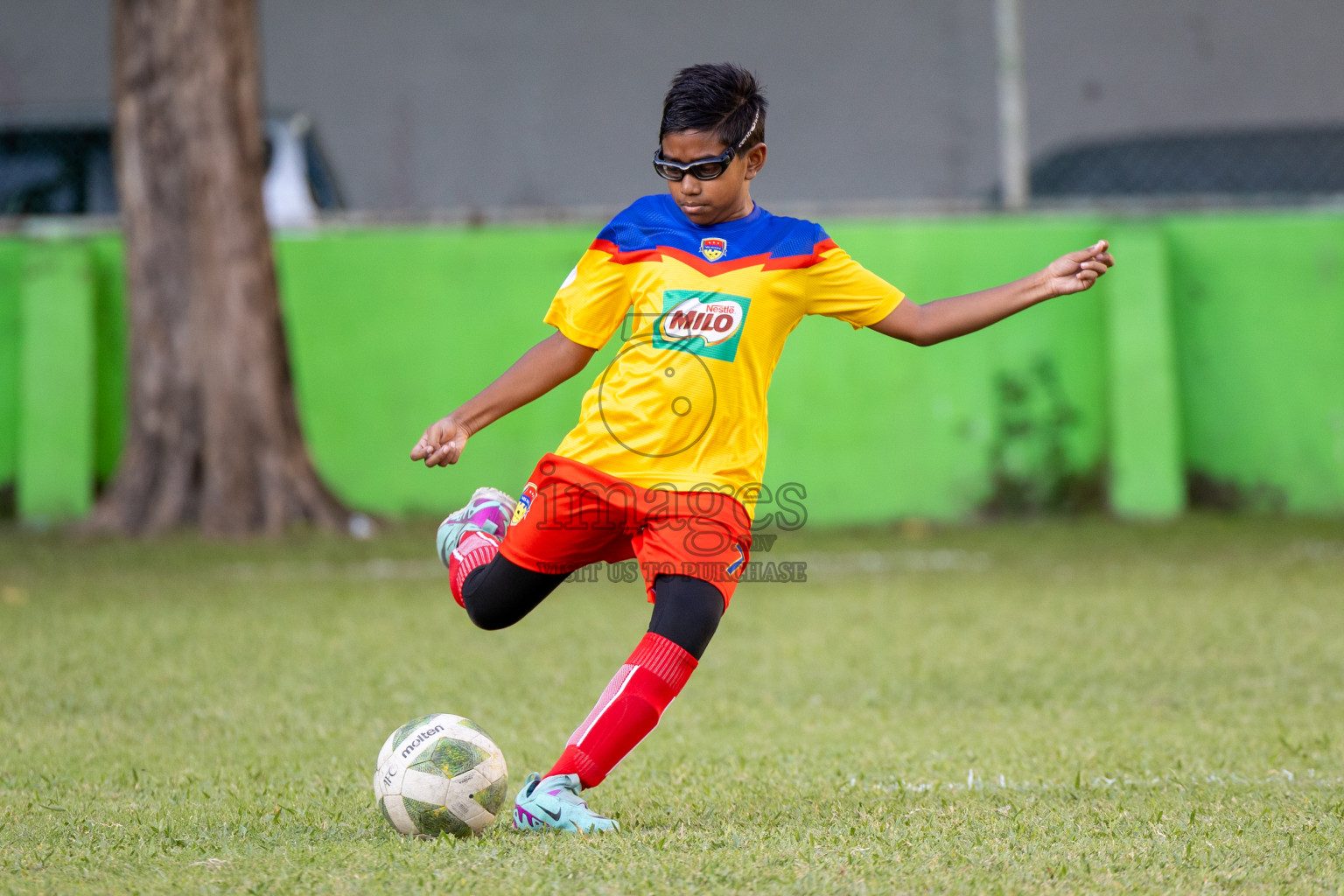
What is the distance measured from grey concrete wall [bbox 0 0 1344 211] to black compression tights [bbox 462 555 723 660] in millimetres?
7882

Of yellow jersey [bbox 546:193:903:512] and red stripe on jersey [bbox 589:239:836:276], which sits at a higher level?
red stripe on jersey [bbox 589:239:836:276]

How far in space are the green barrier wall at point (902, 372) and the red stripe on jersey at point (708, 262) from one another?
632cm

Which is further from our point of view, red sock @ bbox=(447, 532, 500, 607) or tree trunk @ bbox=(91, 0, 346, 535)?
tree trunk @ bbox=(91, 0, 346, 535)

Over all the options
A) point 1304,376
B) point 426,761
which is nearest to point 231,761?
point 426,761

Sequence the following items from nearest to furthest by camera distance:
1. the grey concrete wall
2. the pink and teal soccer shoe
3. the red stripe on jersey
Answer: the red stripe on jersey, the pink and teal soccer shoe, the grey concrete wall

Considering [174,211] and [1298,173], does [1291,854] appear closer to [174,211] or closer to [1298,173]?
[174,211]

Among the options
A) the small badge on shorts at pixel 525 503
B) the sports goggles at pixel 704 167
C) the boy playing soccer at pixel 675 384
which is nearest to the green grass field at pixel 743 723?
the boy playing soccer at pixel 675 384

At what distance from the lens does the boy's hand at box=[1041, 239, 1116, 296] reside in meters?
3.22

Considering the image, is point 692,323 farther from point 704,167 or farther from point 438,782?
point 438,782

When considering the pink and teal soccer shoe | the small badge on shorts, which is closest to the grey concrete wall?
the pink and teal soccer shoe

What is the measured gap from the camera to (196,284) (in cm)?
878

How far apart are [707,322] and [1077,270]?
842 mm

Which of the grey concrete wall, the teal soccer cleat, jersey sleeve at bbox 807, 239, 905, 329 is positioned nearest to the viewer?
the teal soccer cleat

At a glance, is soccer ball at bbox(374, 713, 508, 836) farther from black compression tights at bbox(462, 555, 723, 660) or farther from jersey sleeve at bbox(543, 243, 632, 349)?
jersey sleeve at bbox(543, 243, 632, 349)
